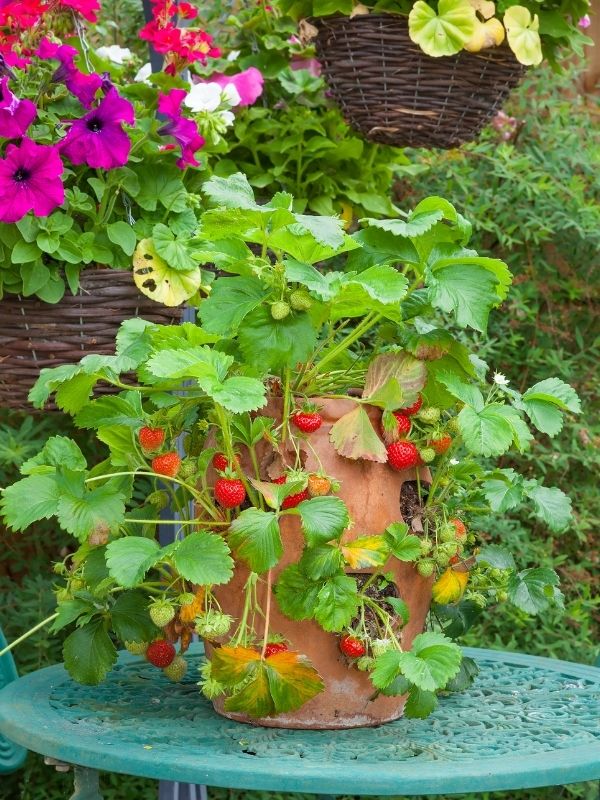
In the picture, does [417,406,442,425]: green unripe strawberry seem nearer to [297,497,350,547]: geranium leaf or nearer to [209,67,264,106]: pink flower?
[297,497,350,547]: geranium leaf

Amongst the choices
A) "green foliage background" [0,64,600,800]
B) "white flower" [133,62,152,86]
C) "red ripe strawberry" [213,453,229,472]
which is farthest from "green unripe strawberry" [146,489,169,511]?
"green foliage background" [0,64,600,800]

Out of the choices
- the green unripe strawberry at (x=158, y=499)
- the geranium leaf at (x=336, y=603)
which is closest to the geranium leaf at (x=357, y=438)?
the geranium leaf at (x=336, y=603)

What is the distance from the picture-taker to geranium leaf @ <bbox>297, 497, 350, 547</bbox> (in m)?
0.85

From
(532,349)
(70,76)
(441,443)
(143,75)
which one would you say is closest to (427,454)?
(441,443)

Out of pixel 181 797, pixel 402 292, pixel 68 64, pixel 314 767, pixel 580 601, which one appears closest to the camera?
pixel 314 767

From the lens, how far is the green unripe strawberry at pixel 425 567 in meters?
0.97

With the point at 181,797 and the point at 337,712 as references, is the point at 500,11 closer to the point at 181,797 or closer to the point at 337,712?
the point at 337,712

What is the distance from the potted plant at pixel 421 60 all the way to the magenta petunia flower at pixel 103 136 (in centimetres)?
42

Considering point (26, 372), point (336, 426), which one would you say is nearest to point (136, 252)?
point (26, 372)

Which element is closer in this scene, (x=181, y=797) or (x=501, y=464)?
(x=181, y=797)

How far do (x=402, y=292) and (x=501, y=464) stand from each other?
1.39 m

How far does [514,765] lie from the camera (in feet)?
2.49

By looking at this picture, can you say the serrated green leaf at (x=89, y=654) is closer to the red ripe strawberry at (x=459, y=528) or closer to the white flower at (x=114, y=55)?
the red ripe strawberry at (x=459, y=528)

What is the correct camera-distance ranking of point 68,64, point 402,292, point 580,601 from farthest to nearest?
point 580,601 < point 68,64 < point 402,292
